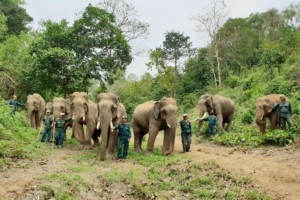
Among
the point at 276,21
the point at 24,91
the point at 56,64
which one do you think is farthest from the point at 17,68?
the point at 276,21

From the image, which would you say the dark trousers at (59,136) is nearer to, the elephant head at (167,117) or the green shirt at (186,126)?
the elephant head at (167,117)

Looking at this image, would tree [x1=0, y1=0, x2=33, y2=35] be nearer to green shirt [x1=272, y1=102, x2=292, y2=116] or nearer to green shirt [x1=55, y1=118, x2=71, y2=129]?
green shirt [x1=55, y1=118, x2=71, y2=129]

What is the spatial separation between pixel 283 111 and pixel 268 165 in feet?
15.5

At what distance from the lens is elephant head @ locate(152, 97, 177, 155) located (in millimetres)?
14992

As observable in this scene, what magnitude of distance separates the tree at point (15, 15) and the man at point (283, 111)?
34.6m

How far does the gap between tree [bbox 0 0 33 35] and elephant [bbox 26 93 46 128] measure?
24190 mm

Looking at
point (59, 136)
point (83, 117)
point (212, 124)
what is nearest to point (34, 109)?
point (59, 136)

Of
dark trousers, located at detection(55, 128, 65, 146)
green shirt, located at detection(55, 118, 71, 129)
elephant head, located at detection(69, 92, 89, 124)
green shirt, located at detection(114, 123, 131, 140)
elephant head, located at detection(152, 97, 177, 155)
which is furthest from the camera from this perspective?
dark trousers, located at detection(55, 128, 65, 146)

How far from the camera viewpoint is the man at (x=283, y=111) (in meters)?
17.2

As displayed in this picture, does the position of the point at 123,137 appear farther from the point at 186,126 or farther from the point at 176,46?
Result: the point at 176,46

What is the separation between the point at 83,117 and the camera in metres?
16.2

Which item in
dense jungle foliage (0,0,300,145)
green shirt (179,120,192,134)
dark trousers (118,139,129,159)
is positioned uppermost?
dense jungle foliage (0,0,300,145)

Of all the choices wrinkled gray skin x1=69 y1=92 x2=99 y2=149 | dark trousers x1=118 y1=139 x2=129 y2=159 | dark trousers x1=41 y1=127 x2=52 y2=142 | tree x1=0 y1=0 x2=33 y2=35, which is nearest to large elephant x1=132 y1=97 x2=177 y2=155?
dark trousers x1=118 y1=139 x2=129 y2=159

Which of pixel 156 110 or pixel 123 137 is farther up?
pixel 156 110
